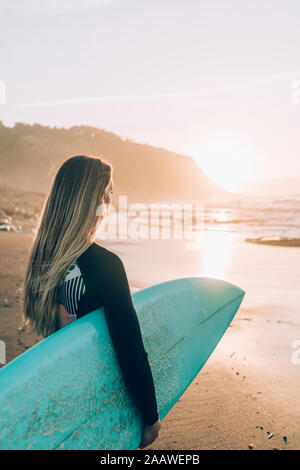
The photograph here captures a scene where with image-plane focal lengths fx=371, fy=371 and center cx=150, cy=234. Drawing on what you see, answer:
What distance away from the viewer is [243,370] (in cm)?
265

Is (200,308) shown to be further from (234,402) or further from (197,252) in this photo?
(197,252)

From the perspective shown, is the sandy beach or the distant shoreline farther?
the distant shoreline

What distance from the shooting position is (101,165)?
1261 mm

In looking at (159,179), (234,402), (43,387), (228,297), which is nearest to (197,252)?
(228,297)

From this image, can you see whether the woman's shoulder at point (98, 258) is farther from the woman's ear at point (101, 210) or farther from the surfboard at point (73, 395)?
the surfboard at point (73, 395)

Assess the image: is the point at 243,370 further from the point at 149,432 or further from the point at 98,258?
the point at 98,258

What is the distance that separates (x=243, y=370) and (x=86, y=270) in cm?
193

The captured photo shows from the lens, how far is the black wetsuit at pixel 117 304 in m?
1.12

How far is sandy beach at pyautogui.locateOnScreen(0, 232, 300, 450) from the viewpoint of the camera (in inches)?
77.0

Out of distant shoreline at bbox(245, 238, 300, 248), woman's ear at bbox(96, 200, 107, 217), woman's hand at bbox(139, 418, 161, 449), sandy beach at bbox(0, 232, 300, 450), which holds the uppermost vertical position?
woman's ear at bbox(96, 200, 107, 217)

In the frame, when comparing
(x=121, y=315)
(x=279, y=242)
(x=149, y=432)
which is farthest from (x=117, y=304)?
(x=279, y=242)

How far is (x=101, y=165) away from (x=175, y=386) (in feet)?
4.42

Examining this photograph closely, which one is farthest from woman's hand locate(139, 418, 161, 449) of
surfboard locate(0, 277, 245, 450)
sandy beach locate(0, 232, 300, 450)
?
sandy beach locate(0, 232, 300, 450)

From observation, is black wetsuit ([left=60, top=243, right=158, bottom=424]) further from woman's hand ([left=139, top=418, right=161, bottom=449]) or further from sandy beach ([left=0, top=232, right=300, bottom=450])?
sandy beach ([left=0, top=232, right=300, bottom=450])
